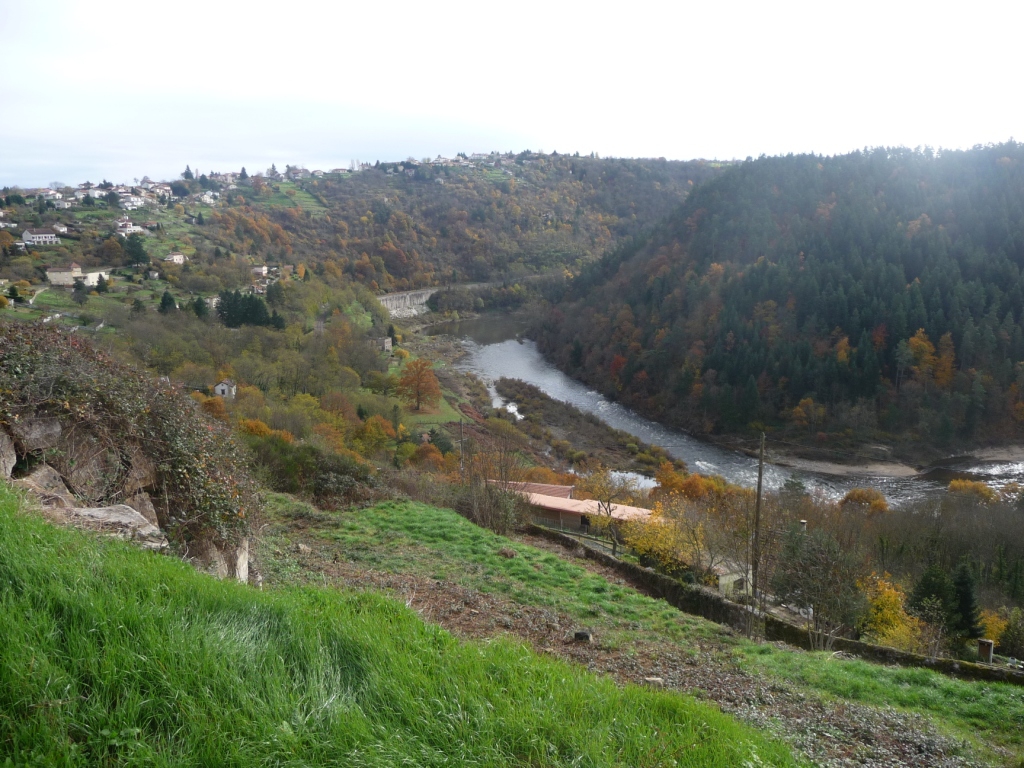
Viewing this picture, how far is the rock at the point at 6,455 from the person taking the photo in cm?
482

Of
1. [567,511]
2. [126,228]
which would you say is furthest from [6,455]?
[126,228]

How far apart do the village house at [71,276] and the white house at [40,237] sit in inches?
285

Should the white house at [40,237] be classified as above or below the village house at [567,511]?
above

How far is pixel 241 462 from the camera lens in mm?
7934

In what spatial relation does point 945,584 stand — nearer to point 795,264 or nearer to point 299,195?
point 795,264

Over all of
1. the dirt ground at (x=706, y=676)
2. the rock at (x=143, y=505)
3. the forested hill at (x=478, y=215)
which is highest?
the forested hill at (x=478, y=215)

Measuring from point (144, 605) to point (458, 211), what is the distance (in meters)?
127

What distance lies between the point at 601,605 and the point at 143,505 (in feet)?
21.3

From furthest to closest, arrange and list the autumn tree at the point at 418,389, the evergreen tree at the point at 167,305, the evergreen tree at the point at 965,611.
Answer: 1. the autumn tree at the point at 418,389
2. the evergreen tree at the point at 167,305
3. the evergreen tree at the point at 965,611

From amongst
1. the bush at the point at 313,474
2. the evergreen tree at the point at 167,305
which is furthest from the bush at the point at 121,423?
the evergreen tree at the point at 167,305

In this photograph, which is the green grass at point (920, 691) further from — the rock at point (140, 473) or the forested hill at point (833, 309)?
the forested hill at point (833, 309)

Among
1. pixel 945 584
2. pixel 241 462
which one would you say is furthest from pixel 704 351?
pixel 241 462

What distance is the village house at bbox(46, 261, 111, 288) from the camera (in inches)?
1681

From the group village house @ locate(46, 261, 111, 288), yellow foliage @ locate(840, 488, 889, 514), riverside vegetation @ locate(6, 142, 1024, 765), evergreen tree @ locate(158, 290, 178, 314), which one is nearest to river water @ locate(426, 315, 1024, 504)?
yellow foliage @ locate(840, 488, 889, 514)
